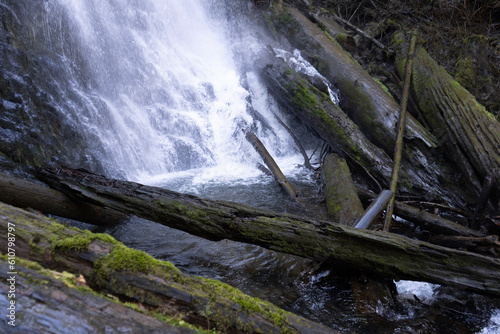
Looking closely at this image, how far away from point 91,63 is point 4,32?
1.98 metres

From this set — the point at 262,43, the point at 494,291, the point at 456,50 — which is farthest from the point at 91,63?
the point at 456,50

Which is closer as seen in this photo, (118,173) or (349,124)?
(118,173)

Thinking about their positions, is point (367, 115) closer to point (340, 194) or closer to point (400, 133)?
point (400, 133)

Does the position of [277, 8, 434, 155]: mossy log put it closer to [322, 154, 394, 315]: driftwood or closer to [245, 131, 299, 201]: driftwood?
[322, 154, 394, 315]: driftwood

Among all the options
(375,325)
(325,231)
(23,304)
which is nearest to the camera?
(23,304)

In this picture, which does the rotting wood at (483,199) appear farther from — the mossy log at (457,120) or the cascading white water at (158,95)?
the cascading white water at (158,95)

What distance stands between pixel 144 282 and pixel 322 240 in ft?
6.47

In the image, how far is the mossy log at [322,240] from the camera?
10.6 ft

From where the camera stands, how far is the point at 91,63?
23.7 feet

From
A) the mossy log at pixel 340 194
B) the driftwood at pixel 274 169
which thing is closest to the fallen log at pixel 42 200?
the driftwood at pixel 274 169

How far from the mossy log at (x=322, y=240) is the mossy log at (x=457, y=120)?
2.69 metres

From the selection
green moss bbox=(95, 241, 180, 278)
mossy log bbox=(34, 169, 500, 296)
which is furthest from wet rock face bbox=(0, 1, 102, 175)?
green moss bbox=(95, 241, 180, 278)

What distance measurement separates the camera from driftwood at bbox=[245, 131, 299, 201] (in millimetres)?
6032

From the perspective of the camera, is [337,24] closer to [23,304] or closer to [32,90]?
[32,90]
